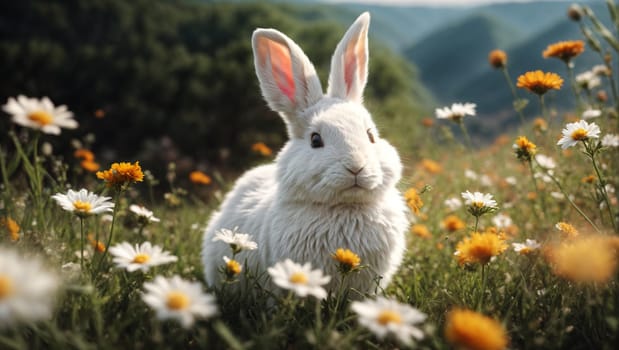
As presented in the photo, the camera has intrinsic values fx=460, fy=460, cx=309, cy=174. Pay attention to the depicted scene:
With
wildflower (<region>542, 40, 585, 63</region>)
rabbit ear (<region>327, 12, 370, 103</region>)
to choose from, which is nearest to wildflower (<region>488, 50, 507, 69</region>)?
wildflower (<region>542, 40, 585, 63</region>)

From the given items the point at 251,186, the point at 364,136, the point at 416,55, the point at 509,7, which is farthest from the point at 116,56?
the point at 509,7

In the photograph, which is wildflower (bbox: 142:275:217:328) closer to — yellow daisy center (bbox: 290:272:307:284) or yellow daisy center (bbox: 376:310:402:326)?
yellow daisy center (bbox: 290:272:307:284)

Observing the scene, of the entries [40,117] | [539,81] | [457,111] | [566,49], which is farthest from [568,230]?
[40,117]

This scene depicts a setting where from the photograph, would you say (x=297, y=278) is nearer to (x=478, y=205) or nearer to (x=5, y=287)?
(x=5, y=287)

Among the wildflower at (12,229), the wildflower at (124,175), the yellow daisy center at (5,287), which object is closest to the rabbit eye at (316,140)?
the wildflower at (124,175)

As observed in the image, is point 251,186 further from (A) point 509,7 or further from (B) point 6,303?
(A) point 509,7

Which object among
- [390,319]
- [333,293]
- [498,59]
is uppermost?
[498,59]
